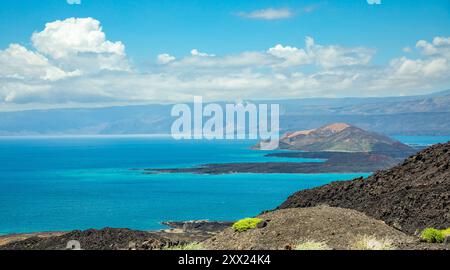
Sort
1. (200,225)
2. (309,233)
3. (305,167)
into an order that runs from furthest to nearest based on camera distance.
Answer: (305,167), (200,225), (309,233)

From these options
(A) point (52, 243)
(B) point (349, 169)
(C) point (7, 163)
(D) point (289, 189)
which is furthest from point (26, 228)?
(C) point (7, 163)

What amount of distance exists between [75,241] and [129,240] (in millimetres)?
2586

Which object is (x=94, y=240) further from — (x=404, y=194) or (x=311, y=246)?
(x=311, y=246)

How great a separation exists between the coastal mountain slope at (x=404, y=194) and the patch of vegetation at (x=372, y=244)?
9.91 m

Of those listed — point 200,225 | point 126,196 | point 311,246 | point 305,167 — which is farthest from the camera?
point 305,167

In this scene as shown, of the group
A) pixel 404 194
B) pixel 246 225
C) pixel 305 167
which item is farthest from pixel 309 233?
pixel 305 167

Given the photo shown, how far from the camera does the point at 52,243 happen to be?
102ft

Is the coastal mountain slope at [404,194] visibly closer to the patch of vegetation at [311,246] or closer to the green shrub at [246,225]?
the green shrub at [246,225]

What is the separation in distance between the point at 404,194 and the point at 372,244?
1739 cm

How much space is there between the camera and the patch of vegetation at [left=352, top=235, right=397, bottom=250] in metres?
15.4

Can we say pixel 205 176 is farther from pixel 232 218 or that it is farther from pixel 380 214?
pixel 380 214

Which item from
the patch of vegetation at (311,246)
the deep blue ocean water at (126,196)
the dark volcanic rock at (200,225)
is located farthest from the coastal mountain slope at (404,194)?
the deep blue ocean water at (126,196)

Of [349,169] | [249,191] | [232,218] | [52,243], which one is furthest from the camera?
[349,169]

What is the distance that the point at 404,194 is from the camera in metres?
32.4
